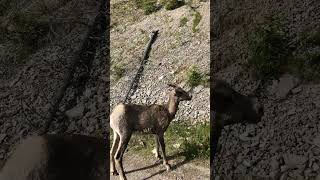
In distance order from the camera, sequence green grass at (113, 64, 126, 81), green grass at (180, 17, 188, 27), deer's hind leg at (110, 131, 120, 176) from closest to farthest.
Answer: deer's hind leg at (110, 131, 120, 176) < green grass at (113, 64, 126, 81) < green grass at (180, 17, 188, 27)

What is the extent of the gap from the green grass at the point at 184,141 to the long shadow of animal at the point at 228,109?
9.9 inches

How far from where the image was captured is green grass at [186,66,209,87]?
17516 mm

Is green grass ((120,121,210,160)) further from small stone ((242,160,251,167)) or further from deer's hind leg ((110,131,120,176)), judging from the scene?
deer's hind leg ((110,131,120,176))

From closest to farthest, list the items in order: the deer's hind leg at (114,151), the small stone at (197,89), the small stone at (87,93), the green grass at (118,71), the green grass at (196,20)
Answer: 1. the deer's hind leg at (114,151)
2. the small stone at (197,89)
3. the small stone at (87,93)
4. the green grass at (118,71)
5. the green grass at (196,20)

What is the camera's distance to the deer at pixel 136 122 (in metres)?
13.9

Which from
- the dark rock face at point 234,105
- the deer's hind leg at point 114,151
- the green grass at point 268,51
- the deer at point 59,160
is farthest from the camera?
the green grass at point 268,51

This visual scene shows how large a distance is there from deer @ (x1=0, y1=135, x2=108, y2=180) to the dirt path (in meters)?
0.81

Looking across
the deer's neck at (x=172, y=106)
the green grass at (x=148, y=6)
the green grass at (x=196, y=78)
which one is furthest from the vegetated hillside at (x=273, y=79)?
the green grass at (x=148, y=6)

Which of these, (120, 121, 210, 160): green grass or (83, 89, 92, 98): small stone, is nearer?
(120, 121, 210, 160): green grass

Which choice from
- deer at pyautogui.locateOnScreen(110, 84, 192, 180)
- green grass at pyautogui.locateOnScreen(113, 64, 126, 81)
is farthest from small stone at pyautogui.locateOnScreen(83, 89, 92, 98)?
deer at pyautogui.locateOnScreen(110, 84, 192, 180)

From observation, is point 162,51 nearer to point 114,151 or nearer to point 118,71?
point 118,71

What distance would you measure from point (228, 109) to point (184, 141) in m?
1.93

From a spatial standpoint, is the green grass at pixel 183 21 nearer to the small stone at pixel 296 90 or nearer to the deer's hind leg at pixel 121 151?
the small stone at pixel 296 90

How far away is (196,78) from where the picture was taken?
17.7 meters
